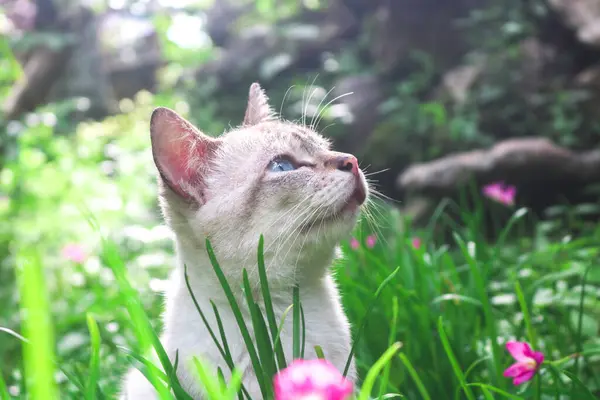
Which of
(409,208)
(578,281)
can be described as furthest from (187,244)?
(409,208)

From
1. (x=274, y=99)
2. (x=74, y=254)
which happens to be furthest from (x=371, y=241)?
(x=274, y=99)

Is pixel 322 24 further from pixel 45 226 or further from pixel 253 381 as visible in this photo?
pixel 253 381

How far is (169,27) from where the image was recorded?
8.52 m

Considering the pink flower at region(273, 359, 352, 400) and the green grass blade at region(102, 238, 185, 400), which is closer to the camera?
the pink flower at region(273, 359, 352, 400)

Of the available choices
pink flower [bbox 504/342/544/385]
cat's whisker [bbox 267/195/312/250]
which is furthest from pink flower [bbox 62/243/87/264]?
pink flower [bbox 504/342/544/385]

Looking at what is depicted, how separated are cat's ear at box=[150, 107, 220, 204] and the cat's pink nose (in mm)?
428

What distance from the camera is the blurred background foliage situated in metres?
4.46

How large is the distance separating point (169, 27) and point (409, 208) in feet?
18.1

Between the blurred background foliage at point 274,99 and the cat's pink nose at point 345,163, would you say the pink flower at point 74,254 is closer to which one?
the blurred background foliage at point 274,99

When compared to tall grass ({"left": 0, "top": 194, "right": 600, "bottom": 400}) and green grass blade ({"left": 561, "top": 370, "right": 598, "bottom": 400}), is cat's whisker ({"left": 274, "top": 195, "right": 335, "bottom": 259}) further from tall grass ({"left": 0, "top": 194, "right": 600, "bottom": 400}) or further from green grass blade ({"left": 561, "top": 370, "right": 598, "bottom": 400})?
green grass blade ({"left": 561, "top": 370, "right": 598, "bottom": 400})

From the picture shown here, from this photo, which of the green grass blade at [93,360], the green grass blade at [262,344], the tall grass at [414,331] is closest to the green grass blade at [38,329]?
the tall grass at [414,331]

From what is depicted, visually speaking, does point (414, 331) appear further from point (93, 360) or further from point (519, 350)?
point (93, 360)

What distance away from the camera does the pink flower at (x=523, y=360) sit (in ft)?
4.38

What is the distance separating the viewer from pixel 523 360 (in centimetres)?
136
